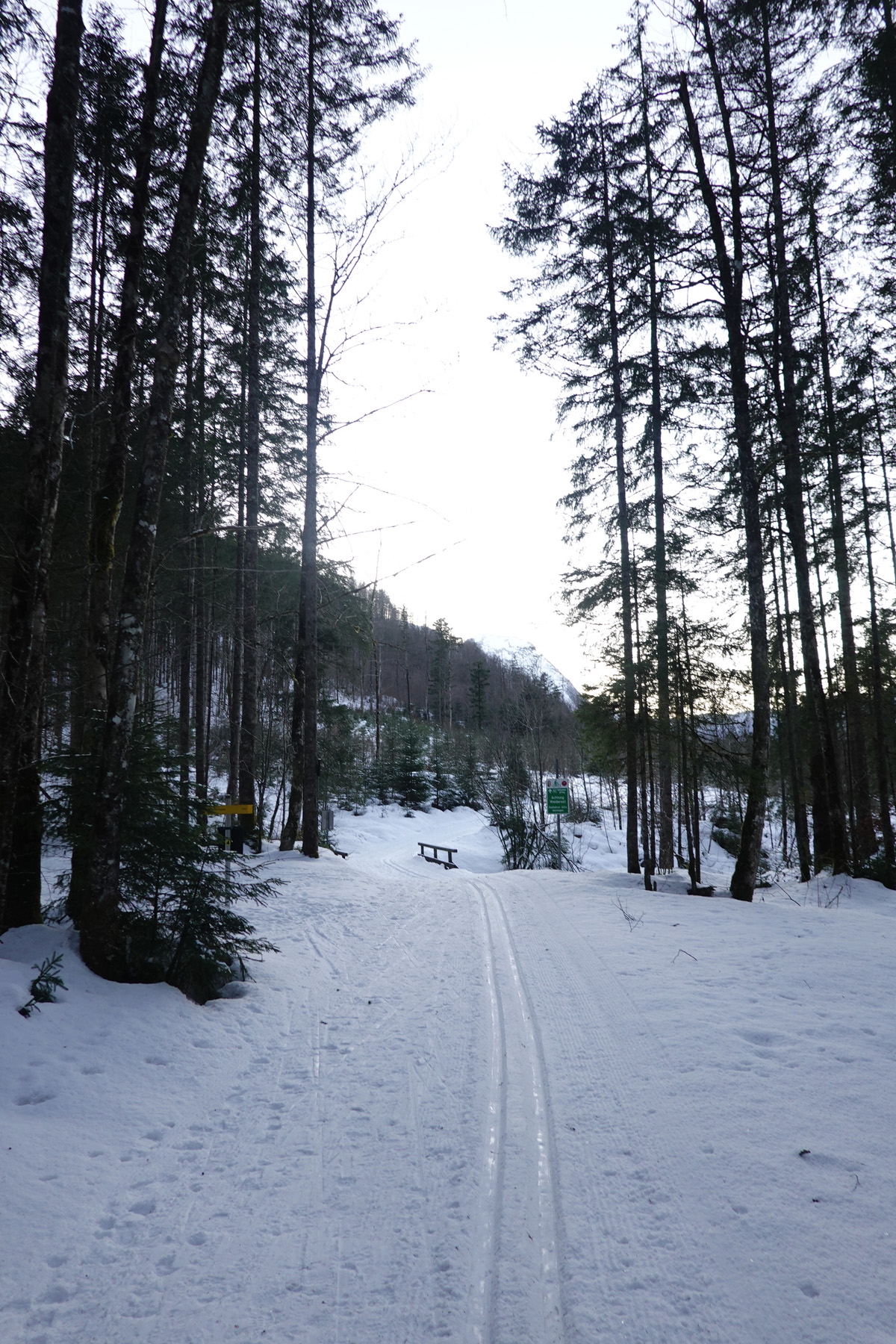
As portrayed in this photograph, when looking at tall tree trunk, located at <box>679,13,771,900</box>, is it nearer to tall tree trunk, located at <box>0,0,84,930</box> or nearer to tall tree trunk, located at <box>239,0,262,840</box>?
tall tree trunk, located at <box>239,0,262,840</box>

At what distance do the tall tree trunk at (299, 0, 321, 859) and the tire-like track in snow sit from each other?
803 centimetres

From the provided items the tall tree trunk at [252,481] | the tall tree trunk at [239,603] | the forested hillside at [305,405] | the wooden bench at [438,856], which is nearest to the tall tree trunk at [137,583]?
the forested hillside at [305,405]

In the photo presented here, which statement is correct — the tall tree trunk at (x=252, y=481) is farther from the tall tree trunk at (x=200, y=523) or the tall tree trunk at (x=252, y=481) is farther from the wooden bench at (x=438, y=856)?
the wooden bench at (x=438, y=856)

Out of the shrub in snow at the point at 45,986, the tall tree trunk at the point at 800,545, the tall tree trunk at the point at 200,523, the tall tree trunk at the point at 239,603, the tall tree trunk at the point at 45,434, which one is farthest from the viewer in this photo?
the tall tree trunk at the point at 239,603

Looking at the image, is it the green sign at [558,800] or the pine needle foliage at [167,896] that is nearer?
the pine needle foliage at [167,896]

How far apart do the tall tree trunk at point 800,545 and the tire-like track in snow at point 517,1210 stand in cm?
911

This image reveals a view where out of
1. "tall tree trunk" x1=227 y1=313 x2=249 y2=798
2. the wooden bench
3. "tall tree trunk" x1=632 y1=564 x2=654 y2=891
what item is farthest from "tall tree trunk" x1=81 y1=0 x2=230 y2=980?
the wooden bench

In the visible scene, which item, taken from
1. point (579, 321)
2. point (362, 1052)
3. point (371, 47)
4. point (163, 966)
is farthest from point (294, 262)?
point (362, 1052)

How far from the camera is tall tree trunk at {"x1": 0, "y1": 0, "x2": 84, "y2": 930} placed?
14.0 ft

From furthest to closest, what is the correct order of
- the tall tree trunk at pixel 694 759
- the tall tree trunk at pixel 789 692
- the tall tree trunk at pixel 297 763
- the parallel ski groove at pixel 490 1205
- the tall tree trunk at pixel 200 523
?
the tall tree trunk at pixel 789 692 → the tall tree trunk at pixel 297 763 → the tall tree trunk at pixel 200 523 → the tall tree trunk at pixel 694 759 → the parallel ski groove at pixel 490 1205

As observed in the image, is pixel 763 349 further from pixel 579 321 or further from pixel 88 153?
pixel 88 153

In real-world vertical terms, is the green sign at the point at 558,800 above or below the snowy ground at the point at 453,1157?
above

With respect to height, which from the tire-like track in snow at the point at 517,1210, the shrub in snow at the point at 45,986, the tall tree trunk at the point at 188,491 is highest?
the tall tree trunk at the point at 188,491

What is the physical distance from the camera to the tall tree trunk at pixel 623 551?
1146 cm
